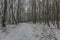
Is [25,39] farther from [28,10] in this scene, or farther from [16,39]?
[28,10]

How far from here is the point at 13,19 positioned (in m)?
20.5

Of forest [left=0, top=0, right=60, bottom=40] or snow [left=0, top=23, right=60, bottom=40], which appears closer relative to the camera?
snow [left=0, top=23, right=60, bottom=40]

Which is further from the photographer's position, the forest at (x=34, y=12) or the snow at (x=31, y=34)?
the forest at (x=34, y=12)

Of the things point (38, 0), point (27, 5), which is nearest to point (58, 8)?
point (38, 0)

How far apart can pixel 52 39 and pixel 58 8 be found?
28.2 ft

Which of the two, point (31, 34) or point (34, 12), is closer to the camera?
point (31, 34)

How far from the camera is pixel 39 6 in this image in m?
33.9

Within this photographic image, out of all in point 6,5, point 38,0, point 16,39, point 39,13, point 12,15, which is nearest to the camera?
point 16,39

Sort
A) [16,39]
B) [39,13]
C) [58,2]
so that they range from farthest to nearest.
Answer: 1. [39,13]
2. [58,2]
3. [16,39]

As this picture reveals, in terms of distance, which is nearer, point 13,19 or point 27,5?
point 13,19

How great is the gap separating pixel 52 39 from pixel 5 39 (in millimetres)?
3041

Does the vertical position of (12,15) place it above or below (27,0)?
below

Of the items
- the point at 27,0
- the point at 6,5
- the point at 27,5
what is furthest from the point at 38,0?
the point at 6,5

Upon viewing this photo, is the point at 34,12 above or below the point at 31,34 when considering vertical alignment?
above
